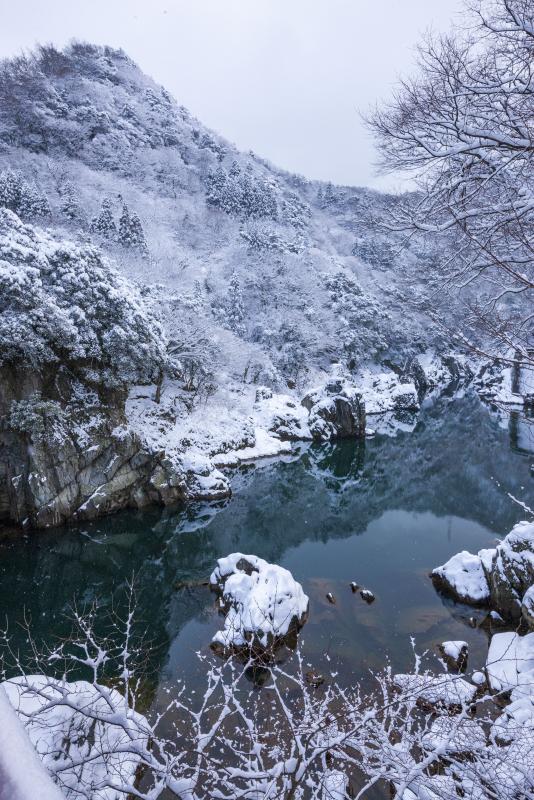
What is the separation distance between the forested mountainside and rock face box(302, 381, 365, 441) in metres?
2.57

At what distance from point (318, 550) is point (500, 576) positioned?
6009 millimetres

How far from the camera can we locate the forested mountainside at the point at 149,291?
45.9 ft

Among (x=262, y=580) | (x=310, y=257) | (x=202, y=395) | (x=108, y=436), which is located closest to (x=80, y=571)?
(x=108, y=436)

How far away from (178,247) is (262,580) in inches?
1610

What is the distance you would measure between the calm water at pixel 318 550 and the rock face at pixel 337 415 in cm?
316

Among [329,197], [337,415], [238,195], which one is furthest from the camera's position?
[329,197]

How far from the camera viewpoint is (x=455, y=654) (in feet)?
29.6

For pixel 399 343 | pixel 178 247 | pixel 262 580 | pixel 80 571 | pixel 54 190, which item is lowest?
pixel 80 571

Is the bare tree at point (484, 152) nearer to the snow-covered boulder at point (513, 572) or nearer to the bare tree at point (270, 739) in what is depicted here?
the bare tree at point (270, 739)

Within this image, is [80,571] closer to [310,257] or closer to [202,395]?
[202,395]

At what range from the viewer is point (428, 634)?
9.91 m

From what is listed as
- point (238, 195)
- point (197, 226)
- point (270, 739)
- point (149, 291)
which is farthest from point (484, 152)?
point (238, 195)

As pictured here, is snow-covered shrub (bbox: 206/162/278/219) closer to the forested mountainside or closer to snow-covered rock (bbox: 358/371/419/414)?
the forested mountainside

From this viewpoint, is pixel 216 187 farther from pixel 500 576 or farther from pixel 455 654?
pixel 455 654
